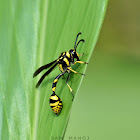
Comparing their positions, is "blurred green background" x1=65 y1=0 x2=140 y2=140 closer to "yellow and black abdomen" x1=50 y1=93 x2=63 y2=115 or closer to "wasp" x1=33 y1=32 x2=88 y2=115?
"wasp" x1=33 y1=32 x2=88 y2=115

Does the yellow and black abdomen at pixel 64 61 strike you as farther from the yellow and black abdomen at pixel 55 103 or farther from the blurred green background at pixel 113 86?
the blurred green background at pixel 113 86

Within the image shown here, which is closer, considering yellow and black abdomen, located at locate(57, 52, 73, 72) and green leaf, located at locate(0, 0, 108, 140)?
green leaf, located at locate(0, 0, 108, 140)

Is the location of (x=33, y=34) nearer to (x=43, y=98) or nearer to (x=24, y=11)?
(x=24, y=11)

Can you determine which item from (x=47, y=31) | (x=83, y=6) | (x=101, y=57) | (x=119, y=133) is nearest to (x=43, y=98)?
(x=47, y=31)

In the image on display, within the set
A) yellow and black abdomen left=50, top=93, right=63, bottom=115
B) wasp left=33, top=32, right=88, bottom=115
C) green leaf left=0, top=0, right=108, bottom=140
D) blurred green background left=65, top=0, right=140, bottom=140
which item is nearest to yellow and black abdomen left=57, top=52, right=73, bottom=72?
wasp left=33, top=32, right=88, bottom=115

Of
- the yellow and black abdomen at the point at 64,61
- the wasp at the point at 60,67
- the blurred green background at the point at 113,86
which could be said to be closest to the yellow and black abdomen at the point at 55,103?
the wasp at the point at 60,67

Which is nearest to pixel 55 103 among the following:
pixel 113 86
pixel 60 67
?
pixel 60 67
